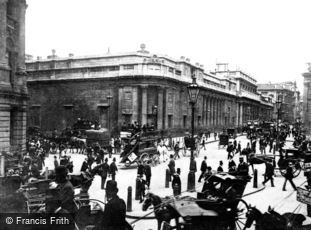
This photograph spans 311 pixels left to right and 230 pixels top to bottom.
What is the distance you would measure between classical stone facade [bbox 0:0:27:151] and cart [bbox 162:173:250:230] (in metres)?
16.5

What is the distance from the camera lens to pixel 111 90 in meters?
42.5

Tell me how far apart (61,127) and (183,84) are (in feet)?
58.4

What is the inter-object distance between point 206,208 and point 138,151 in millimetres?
13879

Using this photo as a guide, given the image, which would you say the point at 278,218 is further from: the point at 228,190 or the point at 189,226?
the point at 189,226

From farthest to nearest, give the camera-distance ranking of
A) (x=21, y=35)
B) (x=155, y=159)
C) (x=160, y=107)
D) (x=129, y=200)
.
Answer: (x=160, y=107) < (x=21, y=35) < (x=155, y=159) < (x=129, y=200)

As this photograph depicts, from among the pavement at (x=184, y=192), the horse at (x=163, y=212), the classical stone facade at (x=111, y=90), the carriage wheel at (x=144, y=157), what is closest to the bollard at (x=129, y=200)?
the pavement at (x=184, y=192)

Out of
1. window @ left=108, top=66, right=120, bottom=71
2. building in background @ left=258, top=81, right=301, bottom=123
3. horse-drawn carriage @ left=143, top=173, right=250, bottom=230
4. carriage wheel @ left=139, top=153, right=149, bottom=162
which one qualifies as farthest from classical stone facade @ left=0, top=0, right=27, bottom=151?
building in background @ left=258, top=81, right=301, bottom=123

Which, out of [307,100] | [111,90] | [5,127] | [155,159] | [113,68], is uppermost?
[113,68]

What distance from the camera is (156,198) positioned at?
27.9 ft

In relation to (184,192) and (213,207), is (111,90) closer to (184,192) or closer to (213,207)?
(184,192)

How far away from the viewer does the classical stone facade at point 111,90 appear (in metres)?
40.8

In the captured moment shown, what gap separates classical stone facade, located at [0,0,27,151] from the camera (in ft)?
71.5

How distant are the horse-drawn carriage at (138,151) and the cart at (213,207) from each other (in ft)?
37.5

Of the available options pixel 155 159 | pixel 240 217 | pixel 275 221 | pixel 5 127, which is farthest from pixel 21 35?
pixel 275 221
